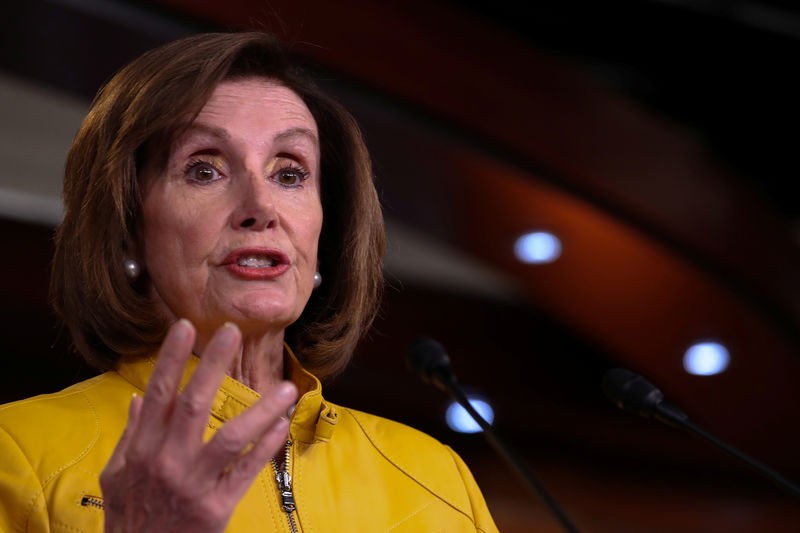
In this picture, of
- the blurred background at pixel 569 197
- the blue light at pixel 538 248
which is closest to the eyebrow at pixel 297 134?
the blurred background at pixel 569 197

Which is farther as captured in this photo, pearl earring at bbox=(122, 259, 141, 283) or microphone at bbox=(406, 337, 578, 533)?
pearl earring at bbox=(122, 259, 141, 283)

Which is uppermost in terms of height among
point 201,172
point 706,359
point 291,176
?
point 706,359

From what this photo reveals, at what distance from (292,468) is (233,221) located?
0.39 metres

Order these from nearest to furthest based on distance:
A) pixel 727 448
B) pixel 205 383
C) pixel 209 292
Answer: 1. pixel 205 383
2. pixel 727 448
3. pixel 209 292

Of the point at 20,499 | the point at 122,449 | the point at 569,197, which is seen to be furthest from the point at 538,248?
the point at 122,449

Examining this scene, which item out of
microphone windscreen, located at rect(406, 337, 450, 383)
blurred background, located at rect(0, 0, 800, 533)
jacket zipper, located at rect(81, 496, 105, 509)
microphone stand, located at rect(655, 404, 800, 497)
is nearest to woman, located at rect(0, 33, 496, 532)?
jacket zipper, located at rect(81, 496, 105, 509)

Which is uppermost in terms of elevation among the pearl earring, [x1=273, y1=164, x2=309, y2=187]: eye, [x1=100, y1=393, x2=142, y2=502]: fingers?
[x1=273, y1=164, x2=309, y2=187]: eye

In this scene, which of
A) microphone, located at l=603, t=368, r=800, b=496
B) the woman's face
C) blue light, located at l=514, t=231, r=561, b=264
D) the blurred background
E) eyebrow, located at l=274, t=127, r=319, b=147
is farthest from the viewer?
blue light, located at l=514, t=231, r=561, b=264

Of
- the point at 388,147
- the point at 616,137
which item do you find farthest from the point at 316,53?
the point at 616,137

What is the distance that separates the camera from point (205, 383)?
112 cm

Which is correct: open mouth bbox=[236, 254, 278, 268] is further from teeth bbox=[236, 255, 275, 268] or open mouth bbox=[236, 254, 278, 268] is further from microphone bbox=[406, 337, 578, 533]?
microphone bbox=[406, 337, 578, 533]

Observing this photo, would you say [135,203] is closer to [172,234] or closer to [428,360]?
[172,234]

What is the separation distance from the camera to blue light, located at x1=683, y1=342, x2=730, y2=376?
474cm

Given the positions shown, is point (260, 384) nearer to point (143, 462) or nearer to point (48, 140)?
point (143, 462)
